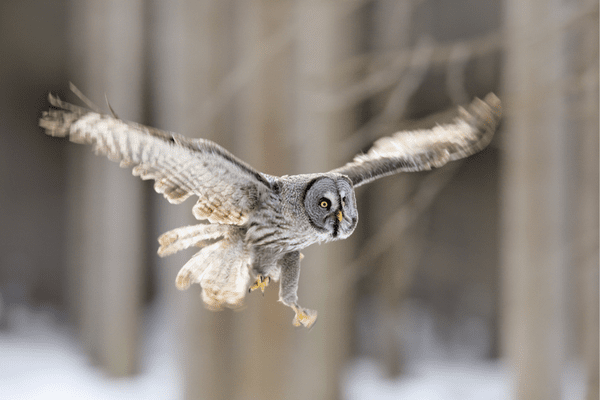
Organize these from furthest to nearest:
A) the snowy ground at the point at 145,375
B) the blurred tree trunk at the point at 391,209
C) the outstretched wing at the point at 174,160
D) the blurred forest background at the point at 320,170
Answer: the blurred tree trunk at the point at 391,209 < the snowy ground at the point at 145,375 < the blurred forest background at the point at 320,170 < the outstretched wing at the point at 174,160

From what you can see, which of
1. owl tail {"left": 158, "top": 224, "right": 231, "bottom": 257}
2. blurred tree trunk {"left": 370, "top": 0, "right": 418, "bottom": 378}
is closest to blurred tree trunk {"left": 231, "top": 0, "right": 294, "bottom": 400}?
blurred tree trunk {"left": 370, "top": 0, "right": 418, "bottom": 378}

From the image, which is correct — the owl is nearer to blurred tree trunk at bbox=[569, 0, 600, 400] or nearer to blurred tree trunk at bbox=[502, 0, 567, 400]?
blurred tree trunk at bbox=[569, 0, 600, 400]

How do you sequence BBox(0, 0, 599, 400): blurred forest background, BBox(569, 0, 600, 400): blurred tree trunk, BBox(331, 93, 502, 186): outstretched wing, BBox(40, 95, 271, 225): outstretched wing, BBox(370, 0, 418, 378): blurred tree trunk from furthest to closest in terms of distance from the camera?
1. BBox(370, 0, 418, 378): blurred tree trunk
2. BBox(0, 0, 599, 400): blurred forest background
3. BBox(569, 0, 600, 400): blurred tree trunk
4. BBox(331, 93, 502, 186): outstretched wing
5. BBox(40, 95, 271, 225): outstretched wing

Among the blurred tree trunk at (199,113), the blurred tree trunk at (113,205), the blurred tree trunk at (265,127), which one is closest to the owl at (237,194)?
the blurred tree trunk at (265,127)

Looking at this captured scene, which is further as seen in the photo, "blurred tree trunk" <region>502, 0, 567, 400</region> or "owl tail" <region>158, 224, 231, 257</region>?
"blurred tree trunk" <region>502, 0, 567, 400</region>

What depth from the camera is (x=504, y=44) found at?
1.25 metres

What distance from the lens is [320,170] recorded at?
1.28 metres

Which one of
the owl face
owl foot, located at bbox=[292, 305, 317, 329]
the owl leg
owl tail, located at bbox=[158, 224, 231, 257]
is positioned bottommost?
owl foot, located at bbox=[292, 305, 317, 329]

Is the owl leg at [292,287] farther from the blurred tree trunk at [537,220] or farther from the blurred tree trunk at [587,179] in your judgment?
the blurred tree trunk at [537,220]

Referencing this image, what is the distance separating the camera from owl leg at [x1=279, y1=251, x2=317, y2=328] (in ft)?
1.13

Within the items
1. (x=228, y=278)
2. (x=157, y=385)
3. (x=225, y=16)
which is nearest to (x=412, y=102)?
(x=225, y=16)

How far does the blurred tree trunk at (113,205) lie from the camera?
5.09 ft

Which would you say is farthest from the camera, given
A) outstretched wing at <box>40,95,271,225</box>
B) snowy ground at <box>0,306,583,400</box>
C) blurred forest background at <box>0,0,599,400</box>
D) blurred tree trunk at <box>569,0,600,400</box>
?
snowy ground at <box>0,306,583,400</box>

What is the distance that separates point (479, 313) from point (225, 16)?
4.82 feet
